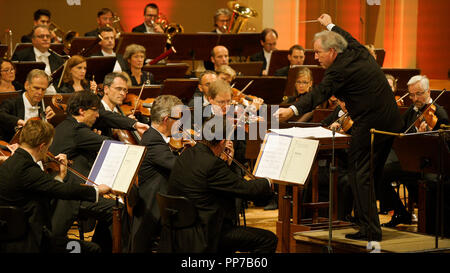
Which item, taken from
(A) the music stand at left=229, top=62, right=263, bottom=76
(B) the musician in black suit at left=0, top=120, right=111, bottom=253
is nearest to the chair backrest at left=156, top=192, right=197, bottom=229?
(B) the musician in black suit at left=0, top=120, right=111, bottom=253

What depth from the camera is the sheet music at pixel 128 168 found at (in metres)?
3.66

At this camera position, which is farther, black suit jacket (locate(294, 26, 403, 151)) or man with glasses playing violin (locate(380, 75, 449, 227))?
man with glasses playing violin (locate(380, 75, 449, 227))

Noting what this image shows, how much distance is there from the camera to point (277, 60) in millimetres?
7992

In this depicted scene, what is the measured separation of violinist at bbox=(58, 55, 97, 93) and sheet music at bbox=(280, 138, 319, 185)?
2.68 meters

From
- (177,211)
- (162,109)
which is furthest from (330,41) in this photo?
(177,211)

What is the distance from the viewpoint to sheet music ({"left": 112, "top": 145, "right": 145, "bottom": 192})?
3658mm

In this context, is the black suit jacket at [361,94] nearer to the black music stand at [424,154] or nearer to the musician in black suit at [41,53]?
the black music stand at [424,154]

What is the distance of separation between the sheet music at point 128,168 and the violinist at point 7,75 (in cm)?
263

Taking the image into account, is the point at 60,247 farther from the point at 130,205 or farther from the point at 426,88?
the point at 426,88

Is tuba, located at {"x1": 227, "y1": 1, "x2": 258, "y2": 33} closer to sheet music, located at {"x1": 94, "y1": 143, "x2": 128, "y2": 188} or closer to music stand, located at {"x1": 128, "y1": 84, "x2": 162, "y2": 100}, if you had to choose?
music stand, located at {"x1": 128, "y1": 84, "x2": 162, "y2": 100}

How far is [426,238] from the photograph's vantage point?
4312 millimetres

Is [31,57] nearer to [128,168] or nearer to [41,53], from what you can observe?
[41,53]
